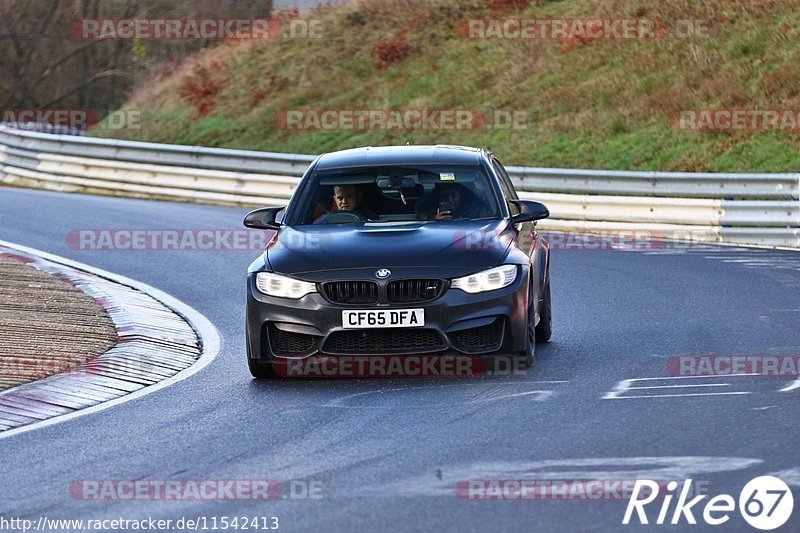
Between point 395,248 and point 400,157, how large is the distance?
1.53m

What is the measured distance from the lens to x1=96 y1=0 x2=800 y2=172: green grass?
28719 millimetres

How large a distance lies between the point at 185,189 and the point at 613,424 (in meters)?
20.5

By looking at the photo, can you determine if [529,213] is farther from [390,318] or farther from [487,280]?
[390,318]

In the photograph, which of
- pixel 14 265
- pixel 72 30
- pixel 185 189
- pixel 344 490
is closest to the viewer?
pixel 344 490

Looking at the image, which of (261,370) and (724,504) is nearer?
(724,504)

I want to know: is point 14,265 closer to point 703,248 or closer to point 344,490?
point 703,248

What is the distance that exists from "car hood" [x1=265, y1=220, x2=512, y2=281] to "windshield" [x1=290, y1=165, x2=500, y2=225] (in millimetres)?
241

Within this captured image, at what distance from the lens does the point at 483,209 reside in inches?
438

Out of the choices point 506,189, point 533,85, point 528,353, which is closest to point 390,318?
point 528,353

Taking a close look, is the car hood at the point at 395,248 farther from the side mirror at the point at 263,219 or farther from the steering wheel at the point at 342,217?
the side mirror at the point at 263,219

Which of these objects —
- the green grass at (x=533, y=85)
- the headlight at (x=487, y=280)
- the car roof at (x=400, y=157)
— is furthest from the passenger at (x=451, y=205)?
the green grass at (x=533, y=85)

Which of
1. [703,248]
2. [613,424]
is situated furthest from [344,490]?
[703,248]

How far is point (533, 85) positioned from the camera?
3438 centimetres

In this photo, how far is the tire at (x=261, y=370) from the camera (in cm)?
1024
